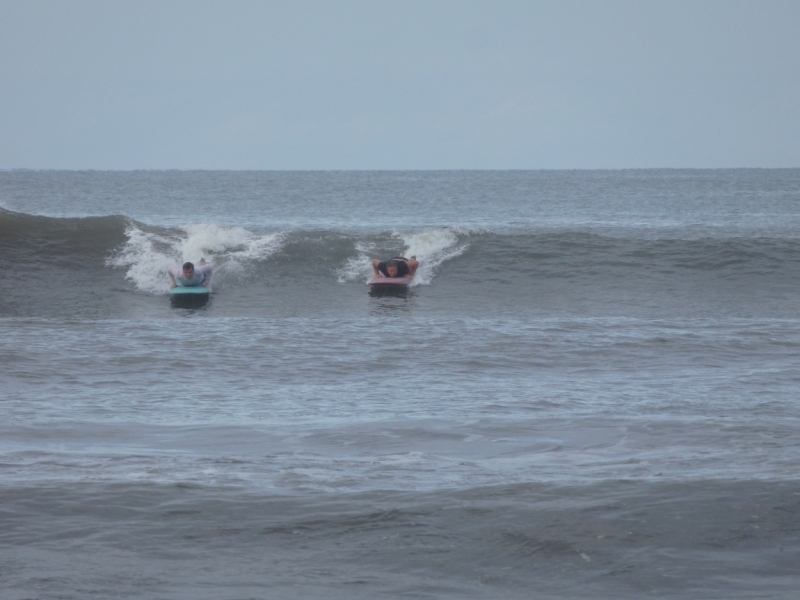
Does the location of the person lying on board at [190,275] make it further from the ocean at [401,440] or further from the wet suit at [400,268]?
the wet suit at [400,268]

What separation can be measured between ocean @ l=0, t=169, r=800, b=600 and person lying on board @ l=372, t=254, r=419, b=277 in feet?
1.73

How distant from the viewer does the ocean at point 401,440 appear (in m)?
5.86

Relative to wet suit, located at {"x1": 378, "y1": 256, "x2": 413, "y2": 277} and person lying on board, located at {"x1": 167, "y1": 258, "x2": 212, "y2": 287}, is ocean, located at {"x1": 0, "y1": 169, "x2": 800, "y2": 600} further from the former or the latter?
person lying on board, located at {"x1": 167, "y1": 258, "x2": 212, "y2": 287}

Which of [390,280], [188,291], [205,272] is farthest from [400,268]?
[188,291]

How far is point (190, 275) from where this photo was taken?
70.6 feet

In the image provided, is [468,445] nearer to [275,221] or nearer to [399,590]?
[399,590]

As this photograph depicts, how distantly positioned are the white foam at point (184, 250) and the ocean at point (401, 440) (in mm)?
723

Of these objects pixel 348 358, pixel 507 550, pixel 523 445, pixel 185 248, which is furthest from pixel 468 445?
pixel 185 248

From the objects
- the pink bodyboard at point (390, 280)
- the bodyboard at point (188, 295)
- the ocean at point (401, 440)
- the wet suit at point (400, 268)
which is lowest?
the ocean at point (401, 440)

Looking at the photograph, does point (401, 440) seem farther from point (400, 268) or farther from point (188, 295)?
point (400, 268)

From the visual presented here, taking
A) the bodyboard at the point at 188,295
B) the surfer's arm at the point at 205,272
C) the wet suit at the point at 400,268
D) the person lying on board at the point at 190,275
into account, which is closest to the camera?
the bodyboard at the point at 188,295

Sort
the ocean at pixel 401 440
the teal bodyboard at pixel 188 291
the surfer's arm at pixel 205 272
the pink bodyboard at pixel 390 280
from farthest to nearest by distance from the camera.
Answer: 1. the pink bodyboard at pixel 390 280
2. the surfer's arm at pixel 205 272
3. the teal bodyboard at pixel 188 291
4. the ocean at pixel 401 440

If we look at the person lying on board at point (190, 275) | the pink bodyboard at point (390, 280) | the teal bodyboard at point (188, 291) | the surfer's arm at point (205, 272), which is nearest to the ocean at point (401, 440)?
the pink bodyboard at point (390, 280)

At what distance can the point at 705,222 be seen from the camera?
138 ft
